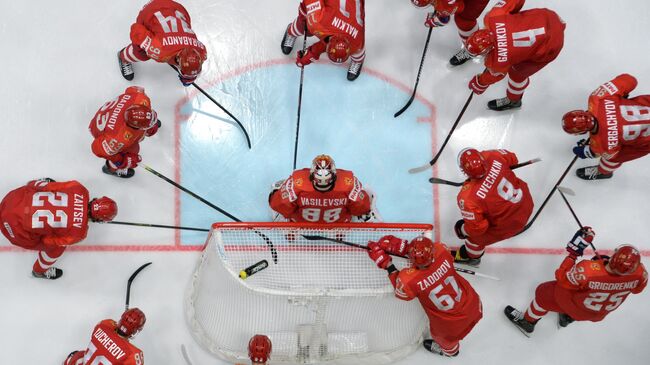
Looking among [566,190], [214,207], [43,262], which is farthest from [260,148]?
[566,190]

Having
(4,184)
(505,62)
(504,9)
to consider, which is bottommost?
(4,184)

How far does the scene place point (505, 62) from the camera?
4.46 metres

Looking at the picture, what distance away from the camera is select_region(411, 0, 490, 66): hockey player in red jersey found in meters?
4.64

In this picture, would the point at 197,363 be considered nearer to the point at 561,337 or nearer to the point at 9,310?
the point at 9,310

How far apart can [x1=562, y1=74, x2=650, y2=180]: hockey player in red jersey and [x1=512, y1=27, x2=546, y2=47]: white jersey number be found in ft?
1.86

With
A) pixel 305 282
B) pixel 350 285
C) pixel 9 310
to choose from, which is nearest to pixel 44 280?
pixel 9 310

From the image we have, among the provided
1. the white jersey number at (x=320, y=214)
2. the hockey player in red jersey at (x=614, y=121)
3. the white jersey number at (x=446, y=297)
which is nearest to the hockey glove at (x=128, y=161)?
the white jersey number at (x=320, y=214)

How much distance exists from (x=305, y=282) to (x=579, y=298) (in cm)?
182

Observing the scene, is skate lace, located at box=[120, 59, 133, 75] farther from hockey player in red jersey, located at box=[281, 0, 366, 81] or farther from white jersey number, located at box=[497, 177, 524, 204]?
white jersey number, located at box=[497, 177, 524, 204]

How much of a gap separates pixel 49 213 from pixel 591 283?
3494 mm

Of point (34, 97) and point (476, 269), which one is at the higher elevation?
point (34, 97)

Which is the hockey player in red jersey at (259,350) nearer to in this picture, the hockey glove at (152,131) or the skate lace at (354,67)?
the hockey glove at (152,131)

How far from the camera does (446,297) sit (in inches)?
162

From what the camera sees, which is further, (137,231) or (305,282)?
(137,231)
